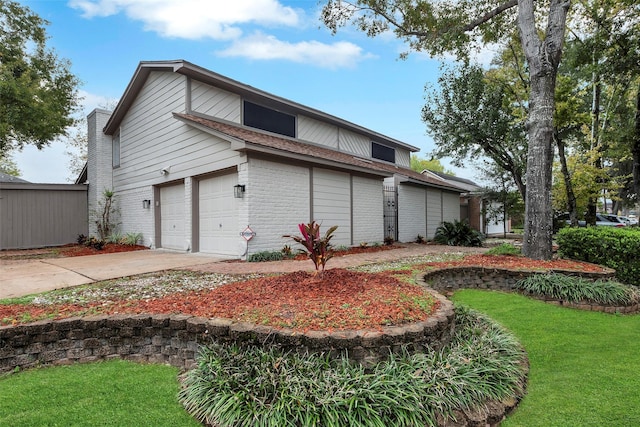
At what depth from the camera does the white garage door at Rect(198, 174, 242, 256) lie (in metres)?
8.53

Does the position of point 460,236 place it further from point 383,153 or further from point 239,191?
point 239,191

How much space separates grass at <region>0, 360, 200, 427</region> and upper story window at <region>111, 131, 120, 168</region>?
12787 millimetres

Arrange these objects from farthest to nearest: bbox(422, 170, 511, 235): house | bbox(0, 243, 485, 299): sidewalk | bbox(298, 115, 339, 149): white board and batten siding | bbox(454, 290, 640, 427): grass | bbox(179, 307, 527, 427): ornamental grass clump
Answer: bbox(422, 170, 511, 235): house
bbox(298, 115, 339, 149): white board and batten siding
bbox(0, 243, 485, 299): sidewalk
bbox(454, 290, 640, 427): grass
bbox(179, 307, 527, 427): ornamental grass clump

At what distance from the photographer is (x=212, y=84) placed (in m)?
9.94

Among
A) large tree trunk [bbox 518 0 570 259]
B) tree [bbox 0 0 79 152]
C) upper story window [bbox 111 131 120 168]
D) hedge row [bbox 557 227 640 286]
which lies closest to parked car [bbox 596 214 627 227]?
hedge row [bbox 557 227 640 286]

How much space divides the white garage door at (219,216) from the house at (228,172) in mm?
29

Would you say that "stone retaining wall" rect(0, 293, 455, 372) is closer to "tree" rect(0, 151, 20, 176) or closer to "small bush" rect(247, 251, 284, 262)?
"small bush" rect(247, 251, 284, 262)

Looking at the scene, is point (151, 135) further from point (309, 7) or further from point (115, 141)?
point (309, 7)

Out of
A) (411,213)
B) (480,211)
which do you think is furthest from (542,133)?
(480,211)

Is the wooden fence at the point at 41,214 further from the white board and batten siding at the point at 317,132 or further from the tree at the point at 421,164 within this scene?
the tree at the point at 421,164

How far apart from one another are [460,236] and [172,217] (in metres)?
10.9

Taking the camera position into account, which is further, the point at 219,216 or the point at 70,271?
the point at 219,216

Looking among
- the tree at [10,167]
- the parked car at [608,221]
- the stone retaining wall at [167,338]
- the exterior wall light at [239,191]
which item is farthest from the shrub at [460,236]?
the tree at [10,167]

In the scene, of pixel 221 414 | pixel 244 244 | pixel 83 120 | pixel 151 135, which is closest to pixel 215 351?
pixel 221 414
